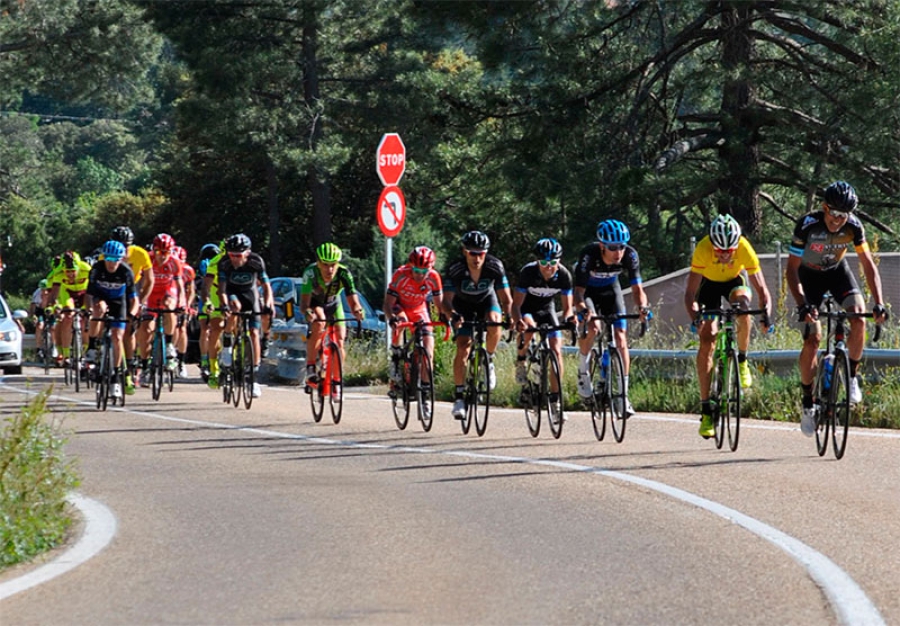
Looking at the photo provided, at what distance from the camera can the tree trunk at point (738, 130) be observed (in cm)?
2753

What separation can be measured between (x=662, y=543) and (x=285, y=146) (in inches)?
1383

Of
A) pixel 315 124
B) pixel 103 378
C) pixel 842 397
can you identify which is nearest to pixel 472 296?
pixel 842 397

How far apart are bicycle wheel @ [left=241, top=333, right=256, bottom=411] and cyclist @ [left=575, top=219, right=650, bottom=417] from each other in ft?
17.9

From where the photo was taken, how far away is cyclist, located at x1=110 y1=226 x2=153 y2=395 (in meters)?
19.7

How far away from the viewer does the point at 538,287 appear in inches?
591

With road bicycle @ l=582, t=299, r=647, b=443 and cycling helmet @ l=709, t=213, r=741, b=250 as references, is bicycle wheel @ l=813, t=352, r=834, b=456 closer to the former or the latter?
cycling helmet @ l=709, t=213, r=741, b=250

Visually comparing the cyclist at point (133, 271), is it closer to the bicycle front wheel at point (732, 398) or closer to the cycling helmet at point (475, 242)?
the cycling helmet at point (475, 242)

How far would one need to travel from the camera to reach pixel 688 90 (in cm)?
2908

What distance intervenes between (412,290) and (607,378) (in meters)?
2.41

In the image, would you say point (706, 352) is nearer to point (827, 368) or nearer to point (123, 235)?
point (827, 368)

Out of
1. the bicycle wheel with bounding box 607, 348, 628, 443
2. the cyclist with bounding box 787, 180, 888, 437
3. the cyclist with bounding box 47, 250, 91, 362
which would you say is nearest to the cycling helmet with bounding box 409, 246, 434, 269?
the bicycle wheel with bounding box 607, 348, 628, 443

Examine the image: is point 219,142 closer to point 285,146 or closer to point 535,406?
point 285,146

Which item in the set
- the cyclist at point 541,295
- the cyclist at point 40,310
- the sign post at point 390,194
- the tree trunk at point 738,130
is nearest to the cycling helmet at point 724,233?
the cyclist at point 541,295

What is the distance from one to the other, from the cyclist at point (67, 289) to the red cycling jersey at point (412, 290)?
10145mm
